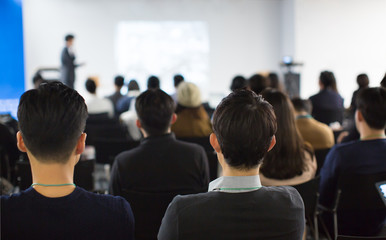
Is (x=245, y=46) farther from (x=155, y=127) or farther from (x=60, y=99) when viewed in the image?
(x=60, y=99)

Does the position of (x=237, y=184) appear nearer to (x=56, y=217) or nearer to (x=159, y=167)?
(x=56, y=217)

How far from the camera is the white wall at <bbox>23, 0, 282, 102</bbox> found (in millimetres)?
9625

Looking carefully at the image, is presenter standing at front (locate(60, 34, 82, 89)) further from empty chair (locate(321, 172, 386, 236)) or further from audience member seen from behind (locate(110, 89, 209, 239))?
empty chair (locate(321, 172, 386, 236))

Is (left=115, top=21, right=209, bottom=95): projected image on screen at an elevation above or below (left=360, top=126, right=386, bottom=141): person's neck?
above

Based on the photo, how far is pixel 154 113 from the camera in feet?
7.80

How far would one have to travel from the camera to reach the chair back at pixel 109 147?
3.45 meters

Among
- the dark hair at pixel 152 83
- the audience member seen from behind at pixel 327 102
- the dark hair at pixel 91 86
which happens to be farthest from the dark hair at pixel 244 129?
the dark hair at pixel 91 86

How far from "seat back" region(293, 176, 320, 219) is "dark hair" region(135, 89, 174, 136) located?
85 centimetres

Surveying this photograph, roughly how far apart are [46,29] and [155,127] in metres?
8.26

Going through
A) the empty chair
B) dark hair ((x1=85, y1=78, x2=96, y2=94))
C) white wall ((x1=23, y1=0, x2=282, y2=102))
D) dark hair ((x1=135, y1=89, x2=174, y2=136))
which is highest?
white wall ((x1=23, y1=0, x2=282, y2=102))

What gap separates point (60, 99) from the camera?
110 cm

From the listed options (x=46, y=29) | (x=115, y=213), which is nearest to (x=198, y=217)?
(x=115, y=213)

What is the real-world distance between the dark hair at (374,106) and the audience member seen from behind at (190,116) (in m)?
1.54

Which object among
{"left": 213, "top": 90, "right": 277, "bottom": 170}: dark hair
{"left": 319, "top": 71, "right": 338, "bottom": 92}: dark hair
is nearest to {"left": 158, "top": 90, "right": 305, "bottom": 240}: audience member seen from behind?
{"left": 213, "top": 90, "right": 277, "bottom": 170}: dark hair
